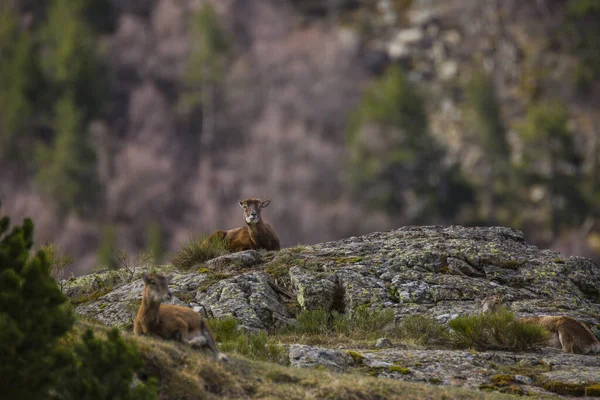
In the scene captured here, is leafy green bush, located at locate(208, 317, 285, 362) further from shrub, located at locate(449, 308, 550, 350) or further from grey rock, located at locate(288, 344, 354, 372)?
shrub, located at locate(449, 308, 550, 350)

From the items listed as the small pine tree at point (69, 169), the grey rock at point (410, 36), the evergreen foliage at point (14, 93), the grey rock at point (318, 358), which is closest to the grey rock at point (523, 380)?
the grey rock at point (318, 358)

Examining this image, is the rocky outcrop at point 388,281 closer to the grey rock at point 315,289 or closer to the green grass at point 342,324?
the grey rock at point 315,289

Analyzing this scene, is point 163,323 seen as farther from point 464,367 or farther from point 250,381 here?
point 464,367

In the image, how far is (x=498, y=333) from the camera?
15.5 m

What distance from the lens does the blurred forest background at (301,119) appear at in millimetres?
86500

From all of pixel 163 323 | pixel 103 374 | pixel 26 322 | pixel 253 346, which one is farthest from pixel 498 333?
pixel 26 322

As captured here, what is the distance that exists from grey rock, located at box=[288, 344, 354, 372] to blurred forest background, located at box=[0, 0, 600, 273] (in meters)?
63.2

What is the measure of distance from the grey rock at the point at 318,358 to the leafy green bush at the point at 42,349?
350cm

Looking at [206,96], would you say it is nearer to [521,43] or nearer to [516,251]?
[521,43]

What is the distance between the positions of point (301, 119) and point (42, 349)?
320ft

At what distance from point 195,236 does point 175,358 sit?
29.0ft

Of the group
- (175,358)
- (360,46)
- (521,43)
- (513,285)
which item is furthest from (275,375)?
(360,46)

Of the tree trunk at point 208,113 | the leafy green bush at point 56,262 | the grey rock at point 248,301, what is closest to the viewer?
the grey rock at point 248,301

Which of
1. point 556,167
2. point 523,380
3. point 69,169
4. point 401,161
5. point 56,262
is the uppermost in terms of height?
point 69,169
